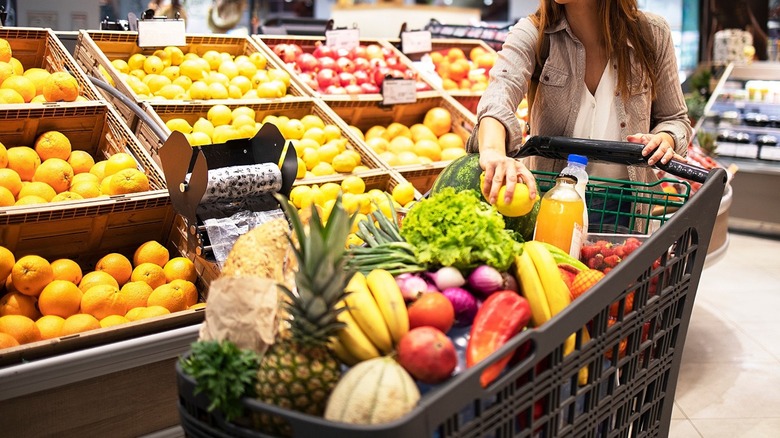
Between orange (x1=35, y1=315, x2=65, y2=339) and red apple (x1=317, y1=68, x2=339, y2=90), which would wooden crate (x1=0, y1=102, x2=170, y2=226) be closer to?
orange (x1=35, y1=315, x2=65, y2=339)

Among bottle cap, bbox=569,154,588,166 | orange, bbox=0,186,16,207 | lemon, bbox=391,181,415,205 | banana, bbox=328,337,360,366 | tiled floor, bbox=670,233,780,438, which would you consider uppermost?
bottle cap, bbox=569,154,588,166

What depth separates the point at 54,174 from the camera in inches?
109

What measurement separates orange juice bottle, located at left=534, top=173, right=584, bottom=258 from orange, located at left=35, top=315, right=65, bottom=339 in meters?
1.48

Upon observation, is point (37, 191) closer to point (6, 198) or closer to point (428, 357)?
point (6, 198)

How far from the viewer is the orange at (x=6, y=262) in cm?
230

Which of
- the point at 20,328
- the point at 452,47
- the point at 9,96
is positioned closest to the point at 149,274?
the point at 20,328

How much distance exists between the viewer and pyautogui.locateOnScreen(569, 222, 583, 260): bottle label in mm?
1732

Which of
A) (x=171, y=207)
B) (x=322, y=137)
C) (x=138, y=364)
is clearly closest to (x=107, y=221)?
→ (x=171, y=207)

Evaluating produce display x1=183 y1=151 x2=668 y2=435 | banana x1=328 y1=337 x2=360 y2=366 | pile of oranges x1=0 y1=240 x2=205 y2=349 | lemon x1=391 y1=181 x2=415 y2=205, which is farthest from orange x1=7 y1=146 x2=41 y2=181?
banana x1=328 y1=337 x2=360 y2=366

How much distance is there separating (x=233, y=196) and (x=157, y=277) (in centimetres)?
41

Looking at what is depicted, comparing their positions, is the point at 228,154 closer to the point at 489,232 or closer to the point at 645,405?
the point at 489,232

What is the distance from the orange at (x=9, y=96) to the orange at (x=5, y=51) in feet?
0.90

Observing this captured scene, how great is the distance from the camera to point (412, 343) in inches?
46.0

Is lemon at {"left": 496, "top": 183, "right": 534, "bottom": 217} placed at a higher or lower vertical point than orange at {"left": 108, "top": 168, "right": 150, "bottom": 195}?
higher
